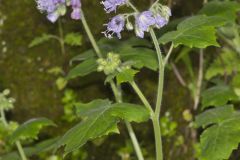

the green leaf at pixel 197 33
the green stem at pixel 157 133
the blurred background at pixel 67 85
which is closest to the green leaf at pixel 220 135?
the green stem at pixel 157 133

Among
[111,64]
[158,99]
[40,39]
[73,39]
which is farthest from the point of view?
[73,39]

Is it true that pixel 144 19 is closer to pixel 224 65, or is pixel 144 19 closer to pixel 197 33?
pixel 197 33

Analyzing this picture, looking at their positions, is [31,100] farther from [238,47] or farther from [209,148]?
[209,148]

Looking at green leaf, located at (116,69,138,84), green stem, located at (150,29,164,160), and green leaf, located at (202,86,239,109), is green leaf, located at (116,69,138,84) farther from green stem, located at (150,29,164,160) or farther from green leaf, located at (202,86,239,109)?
green leaf, located at (202,86,239,109)

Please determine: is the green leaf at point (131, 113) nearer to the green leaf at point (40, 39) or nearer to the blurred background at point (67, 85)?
the blurred background at point (67, 85)

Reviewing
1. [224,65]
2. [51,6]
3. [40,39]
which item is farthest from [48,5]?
[224,65]

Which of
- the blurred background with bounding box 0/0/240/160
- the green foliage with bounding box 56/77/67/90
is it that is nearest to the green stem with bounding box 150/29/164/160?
the blurred background with bounding box 0/0/240/160
